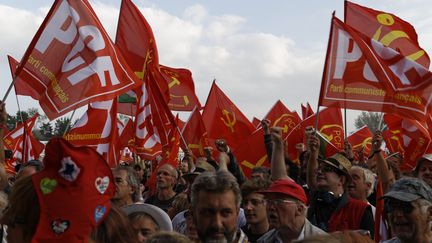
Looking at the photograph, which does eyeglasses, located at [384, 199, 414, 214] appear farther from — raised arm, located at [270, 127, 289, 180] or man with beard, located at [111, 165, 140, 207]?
man with beard, located at [111, 165, 140, 207]

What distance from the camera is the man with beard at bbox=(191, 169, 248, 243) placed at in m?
3.93

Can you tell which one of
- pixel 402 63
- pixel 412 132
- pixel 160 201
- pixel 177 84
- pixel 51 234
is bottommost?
pixel 51 234

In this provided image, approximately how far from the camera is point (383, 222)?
5676 mm

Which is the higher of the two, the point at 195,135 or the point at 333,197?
the point at 195,135

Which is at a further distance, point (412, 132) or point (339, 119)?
point (339, 119)

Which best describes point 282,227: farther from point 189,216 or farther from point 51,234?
point 51,234

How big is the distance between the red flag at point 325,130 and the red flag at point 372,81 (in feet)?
8.83

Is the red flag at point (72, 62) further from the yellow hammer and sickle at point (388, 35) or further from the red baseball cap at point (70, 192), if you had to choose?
the yellow hammer and sickle at point (388, 35)

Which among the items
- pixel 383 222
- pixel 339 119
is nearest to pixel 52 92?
pixel 383 222

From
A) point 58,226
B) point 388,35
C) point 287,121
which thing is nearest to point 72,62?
point 58,226

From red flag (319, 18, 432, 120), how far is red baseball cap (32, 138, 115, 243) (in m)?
6.00

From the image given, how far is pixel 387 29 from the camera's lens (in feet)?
36.7

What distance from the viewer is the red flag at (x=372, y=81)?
28.7ft

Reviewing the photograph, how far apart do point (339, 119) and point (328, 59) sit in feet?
13.5
